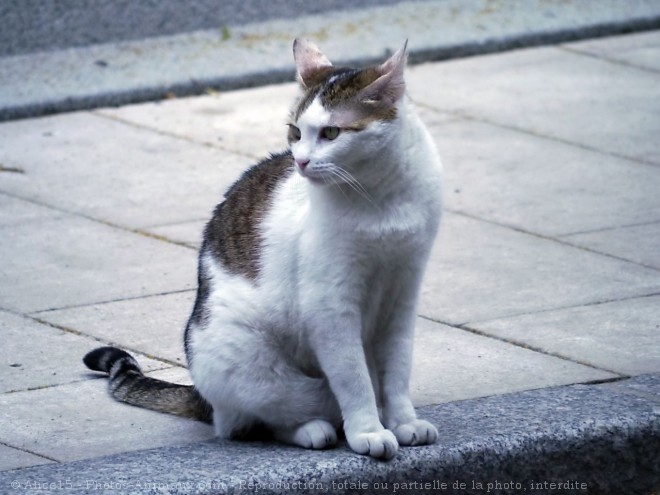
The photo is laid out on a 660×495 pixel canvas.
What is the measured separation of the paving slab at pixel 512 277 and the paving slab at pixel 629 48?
3234 millimetres

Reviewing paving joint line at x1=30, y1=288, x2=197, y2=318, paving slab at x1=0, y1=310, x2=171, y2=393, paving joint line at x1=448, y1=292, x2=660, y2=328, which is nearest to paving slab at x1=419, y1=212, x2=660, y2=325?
paving joint line at x1=448, y1=292, x2=660, y2=328

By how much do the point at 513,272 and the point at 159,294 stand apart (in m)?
1.63

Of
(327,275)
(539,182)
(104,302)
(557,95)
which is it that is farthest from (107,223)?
(557,95)

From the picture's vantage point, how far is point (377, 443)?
3.98 m

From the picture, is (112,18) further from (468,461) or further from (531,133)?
(468,461)

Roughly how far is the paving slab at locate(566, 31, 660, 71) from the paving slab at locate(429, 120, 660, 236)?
1749 mm

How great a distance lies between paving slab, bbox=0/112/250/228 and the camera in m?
6.85

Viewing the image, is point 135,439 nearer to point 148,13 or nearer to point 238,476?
point 238,476

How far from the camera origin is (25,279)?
5.91 m

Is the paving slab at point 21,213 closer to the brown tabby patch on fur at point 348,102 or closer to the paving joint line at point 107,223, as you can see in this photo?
the paving joint line at point 107,223

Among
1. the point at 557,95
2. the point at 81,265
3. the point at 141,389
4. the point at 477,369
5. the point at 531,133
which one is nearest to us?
the point at 141,389

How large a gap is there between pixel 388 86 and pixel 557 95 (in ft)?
15.8

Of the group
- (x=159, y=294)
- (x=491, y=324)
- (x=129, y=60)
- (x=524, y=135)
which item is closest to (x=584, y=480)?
(x=491, y=324)

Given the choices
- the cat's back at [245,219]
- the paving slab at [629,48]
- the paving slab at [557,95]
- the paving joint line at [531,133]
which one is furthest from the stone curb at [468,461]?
the paving slab at [629,48]
